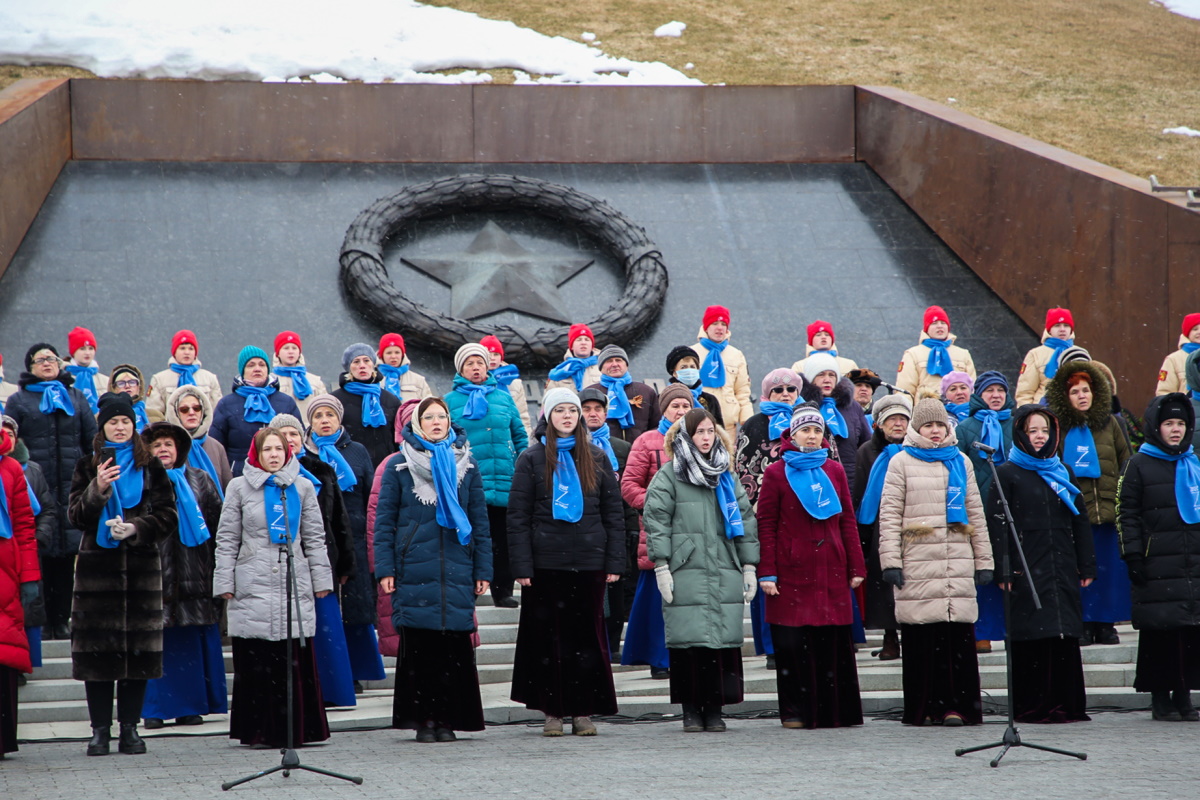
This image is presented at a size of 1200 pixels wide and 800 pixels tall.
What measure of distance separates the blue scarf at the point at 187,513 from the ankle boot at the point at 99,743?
0.97 m

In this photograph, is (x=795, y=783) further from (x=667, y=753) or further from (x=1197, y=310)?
(x=1197, y=310)

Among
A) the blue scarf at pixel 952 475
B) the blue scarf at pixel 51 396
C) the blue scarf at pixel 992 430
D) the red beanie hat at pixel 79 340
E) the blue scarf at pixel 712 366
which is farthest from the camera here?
the blue scarf at pixel 712 366

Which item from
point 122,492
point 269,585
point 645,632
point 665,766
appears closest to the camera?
point 665,766

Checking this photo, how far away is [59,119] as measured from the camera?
47.0 feet

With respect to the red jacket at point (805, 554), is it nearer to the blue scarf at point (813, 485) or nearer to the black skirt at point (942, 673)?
the blue scarf at point (813, 485)

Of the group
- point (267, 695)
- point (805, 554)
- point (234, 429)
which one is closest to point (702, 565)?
point (805, 554)

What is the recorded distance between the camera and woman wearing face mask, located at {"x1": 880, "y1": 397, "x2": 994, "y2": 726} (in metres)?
7.00

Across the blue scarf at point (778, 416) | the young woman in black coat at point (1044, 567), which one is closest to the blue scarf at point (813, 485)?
the young woman in black coat at point (1044, 567)

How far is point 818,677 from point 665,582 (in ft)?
2.94

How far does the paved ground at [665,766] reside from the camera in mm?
5398

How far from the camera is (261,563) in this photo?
6727 mm

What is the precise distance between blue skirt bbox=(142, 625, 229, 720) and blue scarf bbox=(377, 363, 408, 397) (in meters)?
3.18

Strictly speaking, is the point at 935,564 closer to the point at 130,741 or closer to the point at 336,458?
the point at 336,458

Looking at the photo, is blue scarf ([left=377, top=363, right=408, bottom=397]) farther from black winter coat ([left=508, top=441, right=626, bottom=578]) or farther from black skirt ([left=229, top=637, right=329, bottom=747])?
black skirt ([left=229, top=637, right=329, bottom=747])
